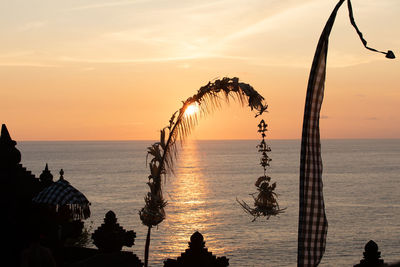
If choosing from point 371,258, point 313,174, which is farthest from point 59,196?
point 313,174

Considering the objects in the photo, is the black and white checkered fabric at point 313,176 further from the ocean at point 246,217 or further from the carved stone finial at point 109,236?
the ocean at point 246,217

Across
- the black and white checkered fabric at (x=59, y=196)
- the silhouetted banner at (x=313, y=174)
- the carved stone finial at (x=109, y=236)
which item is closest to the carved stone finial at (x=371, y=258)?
the silhouetted banner at (x=313, y=174)

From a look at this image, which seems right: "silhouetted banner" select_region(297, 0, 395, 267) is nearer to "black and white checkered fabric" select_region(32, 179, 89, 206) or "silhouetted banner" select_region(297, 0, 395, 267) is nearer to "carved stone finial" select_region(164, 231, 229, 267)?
"carved stone finial" select_region(164, 231, 229, 267)

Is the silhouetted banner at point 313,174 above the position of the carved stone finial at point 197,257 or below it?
above

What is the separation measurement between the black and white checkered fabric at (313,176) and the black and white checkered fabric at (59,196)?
1040 centimetres

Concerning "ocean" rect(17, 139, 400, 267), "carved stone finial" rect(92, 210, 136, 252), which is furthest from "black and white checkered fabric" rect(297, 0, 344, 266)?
"ocean" rect(17, 139, 400, 267)

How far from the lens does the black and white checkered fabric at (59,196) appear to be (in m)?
15.3

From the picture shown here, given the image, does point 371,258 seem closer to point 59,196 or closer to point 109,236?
point 109,236

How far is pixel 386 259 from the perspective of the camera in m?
73.4

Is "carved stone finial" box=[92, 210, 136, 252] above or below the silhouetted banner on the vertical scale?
below

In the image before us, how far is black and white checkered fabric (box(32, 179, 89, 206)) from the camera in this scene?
1532 cm

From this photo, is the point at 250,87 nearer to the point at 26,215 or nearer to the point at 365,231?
the point at 26,215

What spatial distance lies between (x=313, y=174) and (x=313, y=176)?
0.09 ft

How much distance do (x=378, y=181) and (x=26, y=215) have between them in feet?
527
